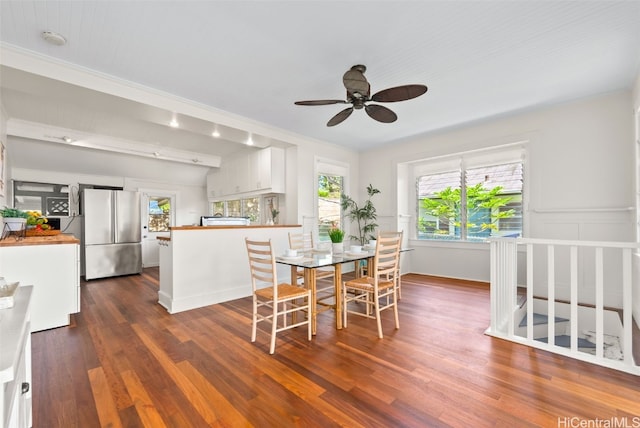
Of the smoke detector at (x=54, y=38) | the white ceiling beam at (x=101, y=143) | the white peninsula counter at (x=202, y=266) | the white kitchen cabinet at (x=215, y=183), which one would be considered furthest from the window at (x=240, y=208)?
the smoke detector at (x=54, y=38)

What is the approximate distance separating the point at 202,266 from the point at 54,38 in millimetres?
2651

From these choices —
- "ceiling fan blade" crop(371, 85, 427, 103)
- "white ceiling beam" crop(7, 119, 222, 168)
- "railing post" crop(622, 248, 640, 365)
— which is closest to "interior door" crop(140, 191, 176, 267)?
"white ceiling beam" crop(7, 119, 222, 168)

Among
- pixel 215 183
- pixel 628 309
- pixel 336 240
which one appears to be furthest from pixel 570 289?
pixel 215 183

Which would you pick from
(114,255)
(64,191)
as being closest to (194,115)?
(114,255)

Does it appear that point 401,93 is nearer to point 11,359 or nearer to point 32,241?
point 11,359

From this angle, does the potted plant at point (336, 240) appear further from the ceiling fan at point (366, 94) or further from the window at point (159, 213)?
the window at point (159, 213)

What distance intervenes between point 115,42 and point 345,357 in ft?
10.9

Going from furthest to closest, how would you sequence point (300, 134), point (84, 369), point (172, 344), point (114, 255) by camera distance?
point (114, 255)
point (300, 134)
point (172, 344)
point (84, 369)

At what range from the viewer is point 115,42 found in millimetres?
2402

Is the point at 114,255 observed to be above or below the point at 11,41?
below

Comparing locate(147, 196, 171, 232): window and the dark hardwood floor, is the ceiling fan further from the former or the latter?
locate(147, 196, 171, 232): window

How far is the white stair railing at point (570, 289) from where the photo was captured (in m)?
2.06

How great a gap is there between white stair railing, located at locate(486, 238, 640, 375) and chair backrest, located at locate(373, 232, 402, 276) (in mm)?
912

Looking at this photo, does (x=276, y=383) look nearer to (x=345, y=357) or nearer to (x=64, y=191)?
(x=345, y=357)
